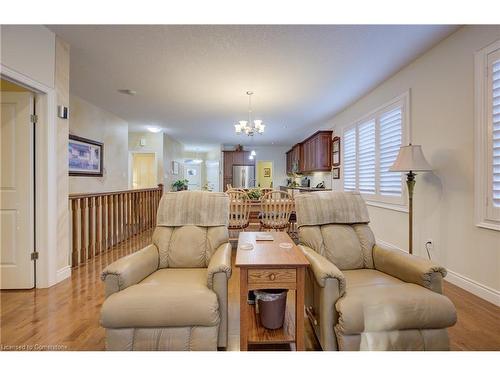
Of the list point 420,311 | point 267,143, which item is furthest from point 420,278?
point 267,143

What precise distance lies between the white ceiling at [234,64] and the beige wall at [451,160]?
0.25m

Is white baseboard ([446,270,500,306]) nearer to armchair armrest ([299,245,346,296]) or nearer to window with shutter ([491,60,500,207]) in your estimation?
window with shutter ([491,60,500,207])

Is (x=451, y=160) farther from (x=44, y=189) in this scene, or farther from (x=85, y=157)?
(x=85, y=157)

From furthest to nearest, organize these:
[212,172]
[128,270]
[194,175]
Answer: [212,172], [194,175], [128,270]

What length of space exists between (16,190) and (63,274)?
104cm

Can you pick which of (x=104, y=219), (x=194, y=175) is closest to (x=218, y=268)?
(x=104, y=219)

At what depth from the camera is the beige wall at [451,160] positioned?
237 centimetres

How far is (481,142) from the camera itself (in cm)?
234

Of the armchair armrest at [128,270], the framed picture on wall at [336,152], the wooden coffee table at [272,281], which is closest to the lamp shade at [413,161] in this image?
the wooden coffee table at [272,281]

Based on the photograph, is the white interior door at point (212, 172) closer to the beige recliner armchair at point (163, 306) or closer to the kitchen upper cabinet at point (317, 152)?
the kitchen upper cabinet at point (317, 152)

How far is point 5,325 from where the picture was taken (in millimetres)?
1933
